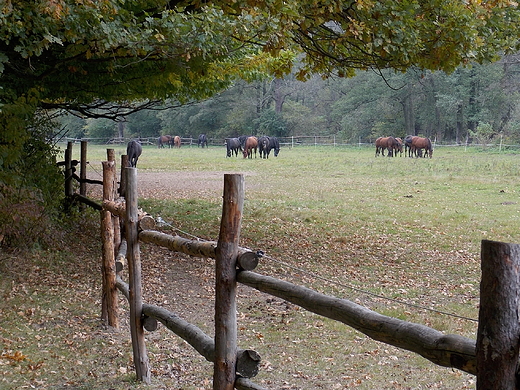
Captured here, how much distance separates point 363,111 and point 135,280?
5770 cm

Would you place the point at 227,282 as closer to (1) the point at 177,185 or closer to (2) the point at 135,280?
(2) the point at 135,280

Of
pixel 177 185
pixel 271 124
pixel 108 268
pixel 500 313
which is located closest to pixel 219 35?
pixel 108 268

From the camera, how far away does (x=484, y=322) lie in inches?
88.4

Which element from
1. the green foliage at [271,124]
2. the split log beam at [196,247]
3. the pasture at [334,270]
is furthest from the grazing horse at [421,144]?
the split log beam at [196,247]

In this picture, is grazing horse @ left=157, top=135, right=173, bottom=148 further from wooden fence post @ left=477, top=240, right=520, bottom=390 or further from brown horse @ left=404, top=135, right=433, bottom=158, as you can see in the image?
wooden fence post @ left=477, top=240, right=520, bottom=390

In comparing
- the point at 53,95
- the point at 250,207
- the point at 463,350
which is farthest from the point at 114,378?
the point at 250,207

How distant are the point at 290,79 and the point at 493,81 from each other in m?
29.5

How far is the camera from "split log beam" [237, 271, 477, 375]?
2.40 meters

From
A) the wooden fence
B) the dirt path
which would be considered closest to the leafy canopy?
the wooden fence

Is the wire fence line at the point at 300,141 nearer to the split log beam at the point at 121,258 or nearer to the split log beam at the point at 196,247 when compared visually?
the split log beam at the point at 121,258

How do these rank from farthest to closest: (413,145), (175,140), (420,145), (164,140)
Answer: (164,140) → (175,140) → (413,145) → (420,145)

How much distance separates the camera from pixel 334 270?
9.82m

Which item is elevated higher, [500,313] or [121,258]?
[500,313]

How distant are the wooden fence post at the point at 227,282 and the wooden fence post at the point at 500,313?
6.32ft
